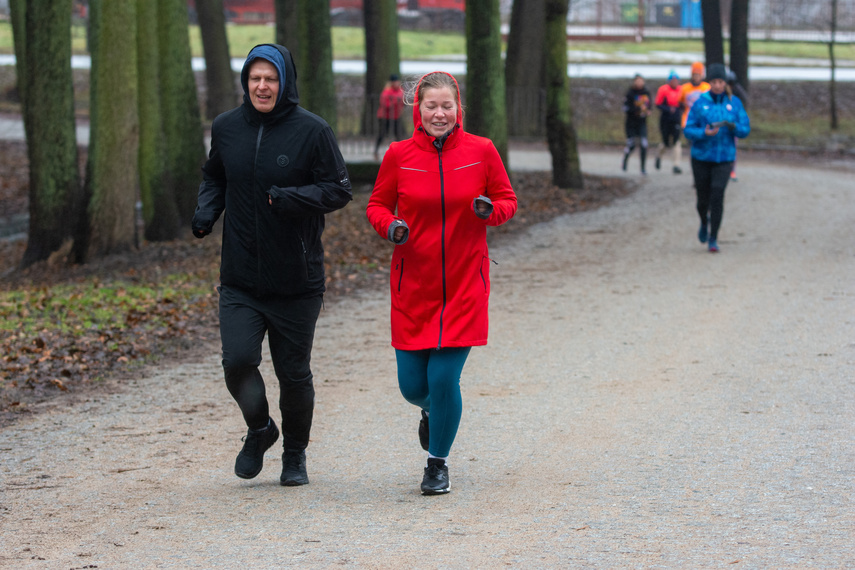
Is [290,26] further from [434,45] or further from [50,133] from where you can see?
[434,45]

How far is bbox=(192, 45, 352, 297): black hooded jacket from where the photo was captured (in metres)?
5.11

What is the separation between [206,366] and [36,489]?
3.11 metres

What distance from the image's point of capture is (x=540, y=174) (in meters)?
22.8

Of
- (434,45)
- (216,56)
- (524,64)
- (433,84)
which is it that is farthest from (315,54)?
(434,45)

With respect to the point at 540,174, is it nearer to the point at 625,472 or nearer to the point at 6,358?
the point at 6,358

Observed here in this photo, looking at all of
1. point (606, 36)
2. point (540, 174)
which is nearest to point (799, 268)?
point (540, 174)

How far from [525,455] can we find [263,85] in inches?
92.9

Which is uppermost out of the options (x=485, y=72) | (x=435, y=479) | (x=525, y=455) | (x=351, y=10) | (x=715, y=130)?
(x=351, y=10)

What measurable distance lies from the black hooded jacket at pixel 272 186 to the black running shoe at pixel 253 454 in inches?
28.7

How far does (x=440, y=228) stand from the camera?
5.18 meters

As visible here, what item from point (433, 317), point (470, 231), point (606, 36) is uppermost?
point (606, 36)

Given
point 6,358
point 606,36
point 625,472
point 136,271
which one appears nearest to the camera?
point 625,472

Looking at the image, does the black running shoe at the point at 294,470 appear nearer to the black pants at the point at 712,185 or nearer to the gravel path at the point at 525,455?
the gravel path at the point at 525,455

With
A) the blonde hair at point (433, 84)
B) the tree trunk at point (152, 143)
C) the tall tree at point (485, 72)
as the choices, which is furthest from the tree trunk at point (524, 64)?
the blonde hair at point (433, 84)
